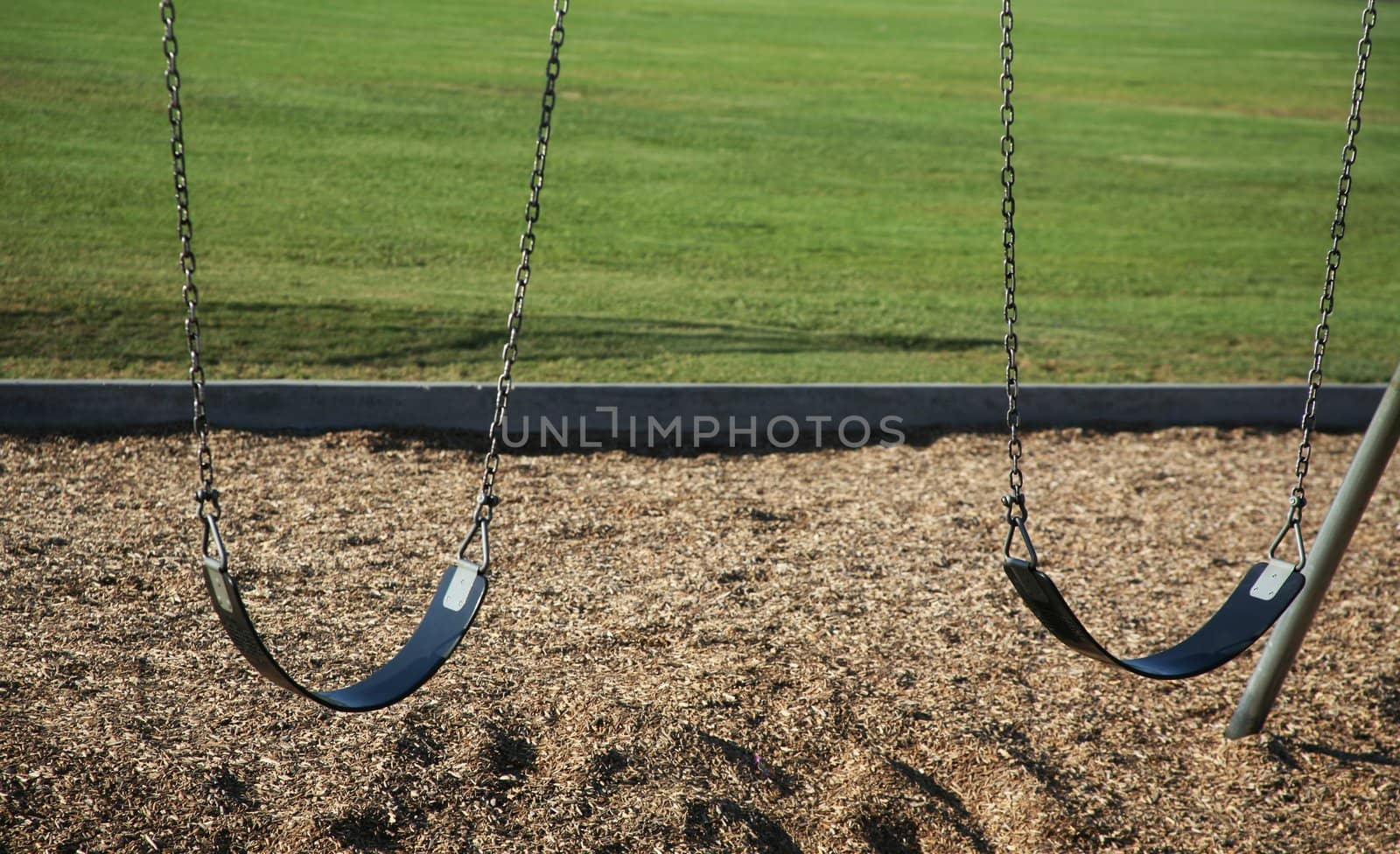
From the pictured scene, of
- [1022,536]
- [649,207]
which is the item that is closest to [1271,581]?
[1022,536]

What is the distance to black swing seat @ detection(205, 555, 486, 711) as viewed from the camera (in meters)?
2.44

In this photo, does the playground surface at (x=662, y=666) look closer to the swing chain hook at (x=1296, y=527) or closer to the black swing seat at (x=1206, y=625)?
the black swing seat at (x=1206, y=625)

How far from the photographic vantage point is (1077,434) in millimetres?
5871

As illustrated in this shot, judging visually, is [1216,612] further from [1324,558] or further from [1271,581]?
[1324,558]

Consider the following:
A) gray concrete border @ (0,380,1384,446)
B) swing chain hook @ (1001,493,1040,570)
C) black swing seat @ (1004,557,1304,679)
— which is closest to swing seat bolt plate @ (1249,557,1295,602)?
black swing seat @ (1004,557,1304,679)

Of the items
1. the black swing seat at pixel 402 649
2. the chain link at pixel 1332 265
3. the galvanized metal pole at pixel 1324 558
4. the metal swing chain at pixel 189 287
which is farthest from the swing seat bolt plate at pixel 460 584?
the galvanized metal pole at pixel 1324 558

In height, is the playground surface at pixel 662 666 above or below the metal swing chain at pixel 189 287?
below

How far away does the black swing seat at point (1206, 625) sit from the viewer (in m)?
2.72

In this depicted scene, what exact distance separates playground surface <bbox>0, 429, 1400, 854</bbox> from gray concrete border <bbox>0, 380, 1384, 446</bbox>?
17 centimetres

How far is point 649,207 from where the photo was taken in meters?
10.2

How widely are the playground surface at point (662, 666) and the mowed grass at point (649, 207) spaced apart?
1676mm

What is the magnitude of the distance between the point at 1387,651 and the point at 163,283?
6638 millimetres

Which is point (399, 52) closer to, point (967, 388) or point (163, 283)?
point (163, 283)

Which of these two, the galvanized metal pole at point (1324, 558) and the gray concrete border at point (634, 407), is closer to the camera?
the galvanized metal pole at point (1324, 558)
